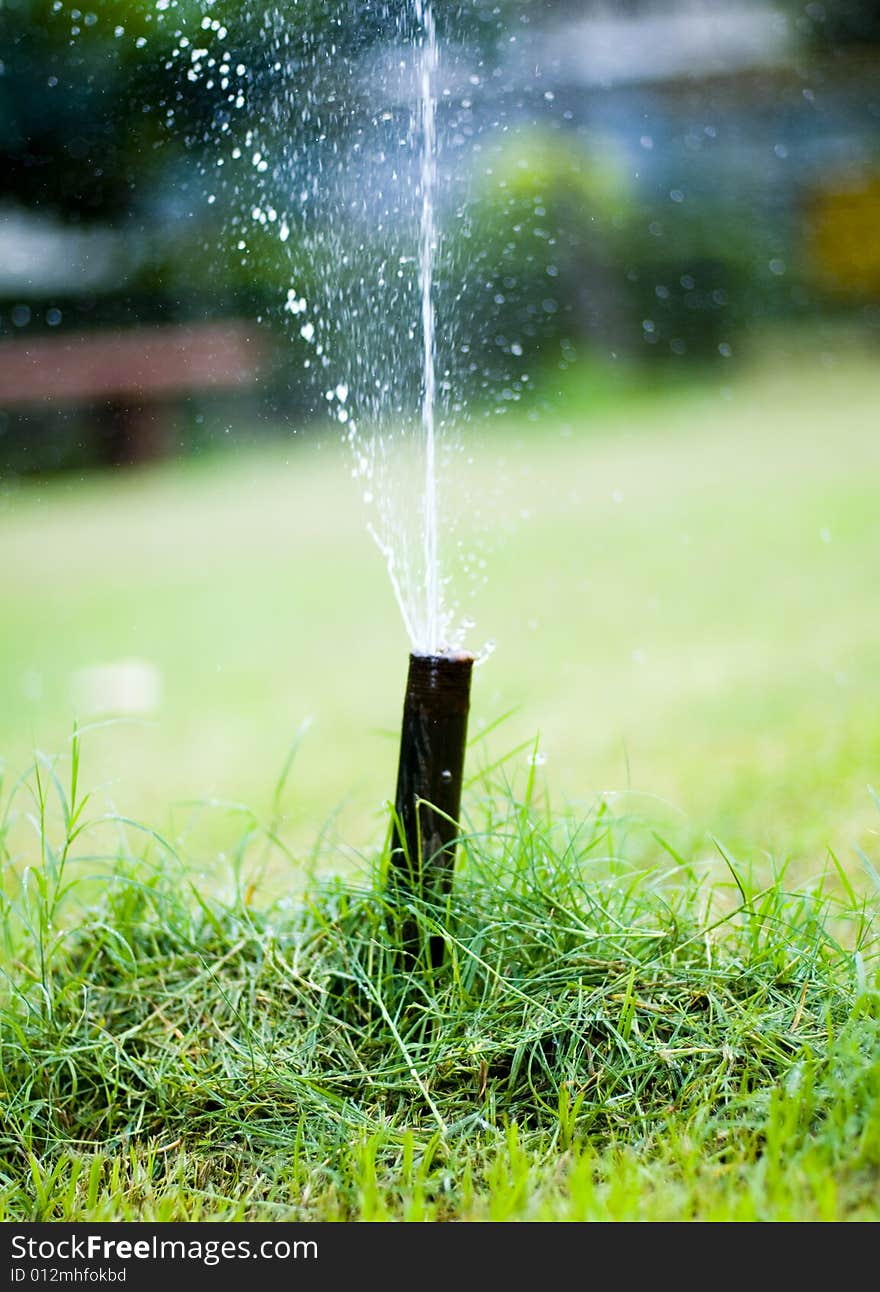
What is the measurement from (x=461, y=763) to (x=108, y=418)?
7.58 m

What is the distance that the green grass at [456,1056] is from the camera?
5.43ft

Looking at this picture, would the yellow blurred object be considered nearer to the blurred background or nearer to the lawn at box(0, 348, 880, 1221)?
the blurred background

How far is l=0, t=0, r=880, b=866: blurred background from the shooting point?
394 cm

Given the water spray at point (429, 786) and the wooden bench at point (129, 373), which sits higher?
the wooden bench at point (129, 373)

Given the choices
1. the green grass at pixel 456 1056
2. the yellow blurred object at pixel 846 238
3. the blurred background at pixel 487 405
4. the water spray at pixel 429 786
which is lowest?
the green grass at pixel 456 1056

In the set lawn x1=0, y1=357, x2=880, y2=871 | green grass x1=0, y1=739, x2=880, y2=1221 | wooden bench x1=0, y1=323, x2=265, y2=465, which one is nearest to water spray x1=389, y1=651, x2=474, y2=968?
green grass x1=0, y1=739, x2=880, y2=1221

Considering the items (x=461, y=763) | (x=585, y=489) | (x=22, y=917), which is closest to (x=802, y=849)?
(x=461, y=763)

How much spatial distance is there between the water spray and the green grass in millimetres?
36

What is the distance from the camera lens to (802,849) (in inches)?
116

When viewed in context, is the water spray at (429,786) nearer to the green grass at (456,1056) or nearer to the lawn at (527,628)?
the green grass at (456,1056)

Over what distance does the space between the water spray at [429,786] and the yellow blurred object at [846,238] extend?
35.4ft

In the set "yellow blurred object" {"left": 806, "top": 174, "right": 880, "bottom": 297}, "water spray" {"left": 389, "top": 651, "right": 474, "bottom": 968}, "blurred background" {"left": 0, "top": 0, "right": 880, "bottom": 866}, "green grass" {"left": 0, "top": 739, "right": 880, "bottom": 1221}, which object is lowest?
"green grass" {"left": 0, "top": 739, "right": 880, "bottom": 1221}

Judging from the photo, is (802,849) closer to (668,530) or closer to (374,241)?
(374,241)

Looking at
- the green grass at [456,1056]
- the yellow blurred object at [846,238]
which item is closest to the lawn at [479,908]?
the green grass at [456,1056]
